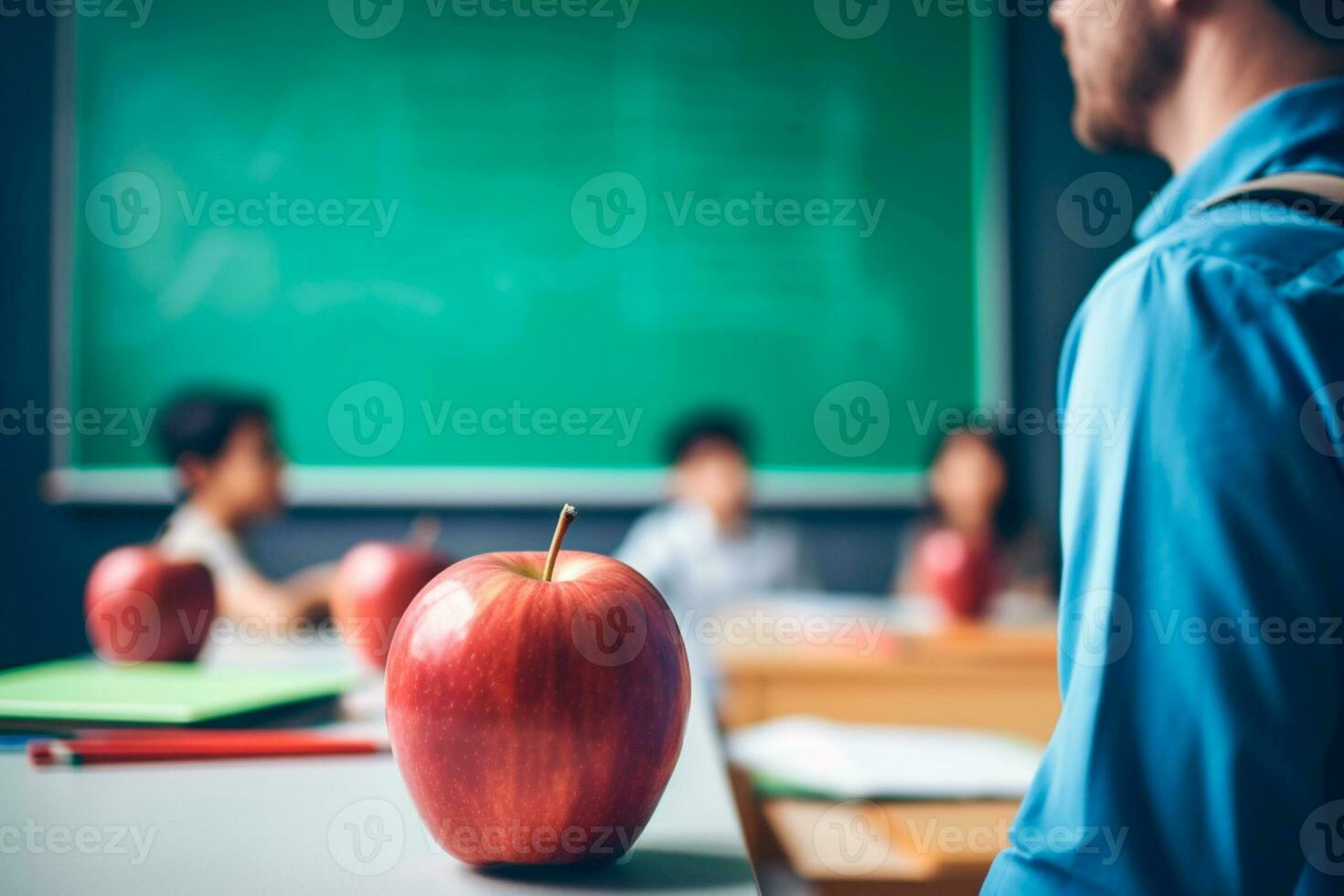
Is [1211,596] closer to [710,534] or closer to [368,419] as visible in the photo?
[710,534]

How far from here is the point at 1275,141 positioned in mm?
725

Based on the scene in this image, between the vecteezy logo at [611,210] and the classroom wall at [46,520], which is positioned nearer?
the classroom wall at [46,520]

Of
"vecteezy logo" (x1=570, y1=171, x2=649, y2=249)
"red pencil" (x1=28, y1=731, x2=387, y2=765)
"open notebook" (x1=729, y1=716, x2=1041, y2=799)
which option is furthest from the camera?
"vecteezy logo" (x1=570, y1=171, x2=649, y2=249)

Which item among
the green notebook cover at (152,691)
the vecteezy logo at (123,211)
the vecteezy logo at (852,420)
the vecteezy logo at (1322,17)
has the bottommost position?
the green notebook cover at (152,691)

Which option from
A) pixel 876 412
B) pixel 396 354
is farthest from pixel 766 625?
pixel 396 354

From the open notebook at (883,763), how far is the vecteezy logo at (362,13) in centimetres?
260

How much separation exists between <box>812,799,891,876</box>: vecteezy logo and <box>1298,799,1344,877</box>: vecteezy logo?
46 centimetres

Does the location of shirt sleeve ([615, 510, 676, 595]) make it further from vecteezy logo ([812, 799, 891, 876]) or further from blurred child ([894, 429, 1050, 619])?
vecteezy logo ([812, 799, 891, 876])

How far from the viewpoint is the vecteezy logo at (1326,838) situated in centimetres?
58

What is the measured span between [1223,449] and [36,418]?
3326mm

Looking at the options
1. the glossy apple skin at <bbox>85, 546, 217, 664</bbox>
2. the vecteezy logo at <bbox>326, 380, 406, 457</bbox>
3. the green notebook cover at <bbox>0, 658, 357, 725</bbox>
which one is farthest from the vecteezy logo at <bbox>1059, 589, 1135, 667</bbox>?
the vecteezy logo at <bbox>326, 380, 406, 457</bbox>

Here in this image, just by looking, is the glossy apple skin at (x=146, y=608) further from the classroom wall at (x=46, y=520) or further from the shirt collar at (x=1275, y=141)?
the classroom wall at (x=46, y=520)

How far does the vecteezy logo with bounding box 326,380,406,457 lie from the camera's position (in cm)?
320

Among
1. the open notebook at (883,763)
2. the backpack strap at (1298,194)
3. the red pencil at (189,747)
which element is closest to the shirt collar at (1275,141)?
the backpack strap at (1298,194)
